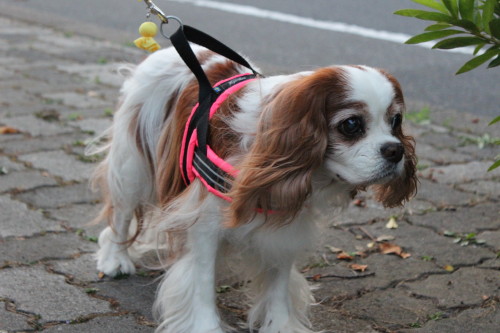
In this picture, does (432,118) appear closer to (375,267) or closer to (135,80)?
(375,267)

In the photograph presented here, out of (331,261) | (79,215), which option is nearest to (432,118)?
(331,261)

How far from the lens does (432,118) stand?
643 cm

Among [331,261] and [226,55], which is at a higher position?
[226,55]

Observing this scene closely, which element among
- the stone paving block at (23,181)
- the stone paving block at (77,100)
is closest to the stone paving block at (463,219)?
the stone paving block at (23,181)

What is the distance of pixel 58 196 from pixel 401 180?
2.33m

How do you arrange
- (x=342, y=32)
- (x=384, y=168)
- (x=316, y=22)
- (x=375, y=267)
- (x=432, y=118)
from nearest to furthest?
1. (x=384, y=168)
2. (x=375, y=267)
3. (x=432, y=118)
4. (x=342, y=32)
5. (x=316, y=22)

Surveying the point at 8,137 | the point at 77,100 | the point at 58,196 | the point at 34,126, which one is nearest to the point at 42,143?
the point at 8,137

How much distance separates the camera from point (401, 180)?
115 inches

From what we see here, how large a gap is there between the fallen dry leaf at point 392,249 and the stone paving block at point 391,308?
0.41 m

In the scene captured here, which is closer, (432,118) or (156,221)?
(156,221)

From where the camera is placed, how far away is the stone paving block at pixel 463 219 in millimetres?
4286

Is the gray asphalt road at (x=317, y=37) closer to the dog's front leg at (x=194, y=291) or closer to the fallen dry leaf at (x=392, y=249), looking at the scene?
the fallen dry leaf at (x=392, y=249)

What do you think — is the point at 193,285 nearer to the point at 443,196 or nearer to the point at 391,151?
the point at 391,151

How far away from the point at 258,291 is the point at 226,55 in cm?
100
